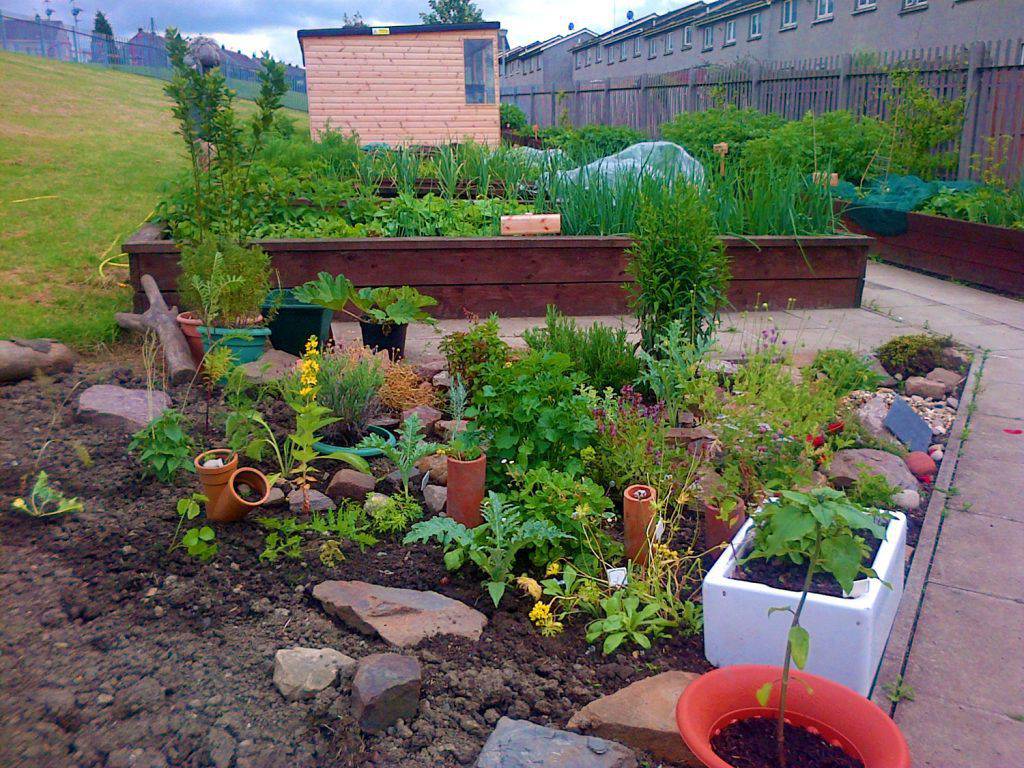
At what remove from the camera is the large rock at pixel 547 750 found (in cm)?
193

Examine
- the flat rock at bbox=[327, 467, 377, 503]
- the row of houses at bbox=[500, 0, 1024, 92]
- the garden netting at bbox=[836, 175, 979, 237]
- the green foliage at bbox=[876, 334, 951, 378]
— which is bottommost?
the flat rock at bbox=[327, 467, 377, 503]

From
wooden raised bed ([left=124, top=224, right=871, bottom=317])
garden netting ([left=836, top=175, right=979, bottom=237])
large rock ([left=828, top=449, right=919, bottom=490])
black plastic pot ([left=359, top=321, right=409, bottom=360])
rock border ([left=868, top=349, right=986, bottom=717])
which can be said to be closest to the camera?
rock border ([left=868, top=349, right=986, bottom=717])

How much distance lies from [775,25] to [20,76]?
2170cm

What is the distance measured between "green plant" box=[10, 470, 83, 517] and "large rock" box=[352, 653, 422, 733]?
1.33 metres

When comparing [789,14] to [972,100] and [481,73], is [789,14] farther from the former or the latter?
[972,100]

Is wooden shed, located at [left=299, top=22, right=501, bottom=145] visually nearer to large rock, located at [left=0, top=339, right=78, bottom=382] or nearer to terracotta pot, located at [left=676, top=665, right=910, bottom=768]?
large rock, located at [left=0, top=339, right=78, bottom=382]

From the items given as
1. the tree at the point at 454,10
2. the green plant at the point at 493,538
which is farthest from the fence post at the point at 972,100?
the tree at the point at 454,10

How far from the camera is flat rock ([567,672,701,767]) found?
2.05 metres

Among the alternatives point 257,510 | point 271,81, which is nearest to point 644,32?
point 271,81

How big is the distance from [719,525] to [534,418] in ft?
2.40

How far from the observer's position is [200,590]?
102 inches

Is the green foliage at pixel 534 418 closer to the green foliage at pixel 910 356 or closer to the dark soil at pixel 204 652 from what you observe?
the dark soil at pixel 204 652

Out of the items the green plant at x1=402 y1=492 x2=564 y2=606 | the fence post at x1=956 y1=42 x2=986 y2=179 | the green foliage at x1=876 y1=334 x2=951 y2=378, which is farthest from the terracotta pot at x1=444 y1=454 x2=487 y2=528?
the fence post at x1=956 y1=42 x2=986 y2=179

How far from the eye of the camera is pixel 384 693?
6.75 feet
